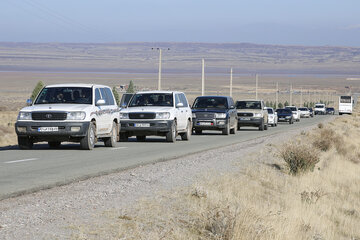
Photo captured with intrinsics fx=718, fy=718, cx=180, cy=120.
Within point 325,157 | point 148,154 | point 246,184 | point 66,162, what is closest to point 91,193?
point 246,184

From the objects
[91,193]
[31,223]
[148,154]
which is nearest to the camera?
[31,223]

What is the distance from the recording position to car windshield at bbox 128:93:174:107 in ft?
85.1

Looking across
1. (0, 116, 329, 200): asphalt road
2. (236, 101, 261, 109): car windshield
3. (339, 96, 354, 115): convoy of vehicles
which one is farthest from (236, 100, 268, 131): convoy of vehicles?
(339, 96, 354, 115): convoy of vehicles

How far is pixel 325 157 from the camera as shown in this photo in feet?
83.8

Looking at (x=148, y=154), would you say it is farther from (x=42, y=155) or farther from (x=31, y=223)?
(x=31, y=223)

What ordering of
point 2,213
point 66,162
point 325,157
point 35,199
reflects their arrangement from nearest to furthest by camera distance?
point 2,213 → point 35,199 → point 66,162 → point 325,157

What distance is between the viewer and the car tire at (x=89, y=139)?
19438mm

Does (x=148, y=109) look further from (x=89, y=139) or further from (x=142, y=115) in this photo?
(x=89, y=139)

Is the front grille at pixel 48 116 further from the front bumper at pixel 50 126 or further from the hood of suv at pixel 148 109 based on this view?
the hood of suv at pixel 148 109

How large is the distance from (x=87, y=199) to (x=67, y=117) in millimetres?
9257

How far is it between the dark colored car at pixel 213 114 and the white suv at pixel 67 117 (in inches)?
A: 461

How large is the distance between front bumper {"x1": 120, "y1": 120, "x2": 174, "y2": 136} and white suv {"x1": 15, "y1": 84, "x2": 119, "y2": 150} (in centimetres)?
349

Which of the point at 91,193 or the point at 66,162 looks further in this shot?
the point at 66,162

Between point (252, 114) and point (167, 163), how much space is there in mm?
25357
